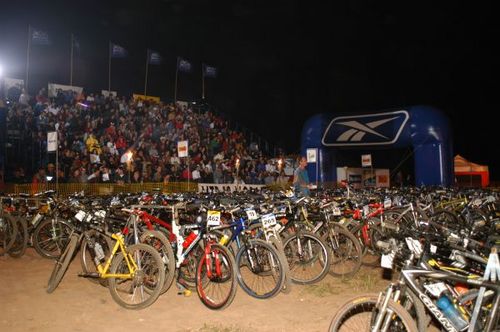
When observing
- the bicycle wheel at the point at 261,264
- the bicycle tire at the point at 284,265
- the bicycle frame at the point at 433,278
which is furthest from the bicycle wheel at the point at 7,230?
the bicycle frame at the point at 433,278

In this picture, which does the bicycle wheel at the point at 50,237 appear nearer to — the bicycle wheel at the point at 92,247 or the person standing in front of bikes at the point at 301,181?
the bicycle wheel at the point at 92,247

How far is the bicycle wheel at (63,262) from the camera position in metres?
5.87

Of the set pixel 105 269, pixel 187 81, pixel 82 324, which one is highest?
pixel 187 81

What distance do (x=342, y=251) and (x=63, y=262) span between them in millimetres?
3942

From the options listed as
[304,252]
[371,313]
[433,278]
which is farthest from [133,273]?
[433,278]

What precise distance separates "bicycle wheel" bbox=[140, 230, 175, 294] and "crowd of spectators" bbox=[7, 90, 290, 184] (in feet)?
22.2

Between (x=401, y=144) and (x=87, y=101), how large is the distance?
12684 mm

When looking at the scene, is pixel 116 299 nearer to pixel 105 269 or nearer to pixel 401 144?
pixel 105 269

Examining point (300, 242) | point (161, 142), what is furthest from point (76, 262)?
point (161, 142)

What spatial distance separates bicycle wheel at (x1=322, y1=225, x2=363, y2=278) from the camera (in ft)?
21.6

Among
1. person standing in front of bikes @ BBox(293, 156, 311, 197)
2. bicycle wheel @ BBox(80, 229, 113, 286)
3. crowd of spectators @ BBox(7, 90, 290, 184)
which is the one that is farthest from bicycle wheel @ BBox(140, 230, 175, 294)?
crowd of spectators @ BBox(7, 90, 290, 184)

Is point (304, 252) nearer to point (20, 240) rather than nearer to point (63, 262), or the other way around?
point (63, 262)

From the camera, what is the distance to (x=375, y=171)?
21172mm

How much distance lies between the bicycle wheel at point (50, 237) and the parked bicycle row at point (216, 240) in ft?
0.06
